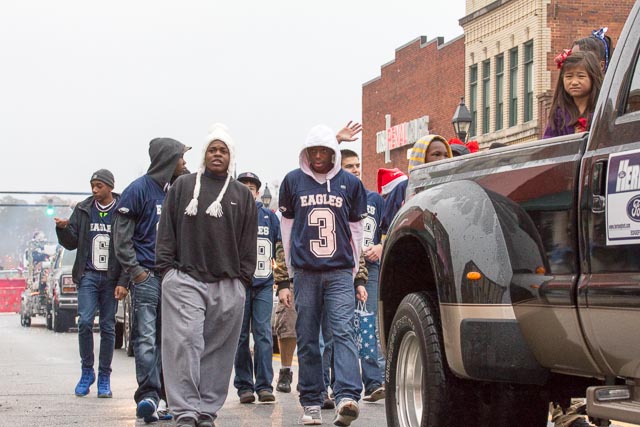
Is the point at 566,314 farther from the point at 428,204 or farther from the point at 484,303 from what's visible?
the point at 428,204

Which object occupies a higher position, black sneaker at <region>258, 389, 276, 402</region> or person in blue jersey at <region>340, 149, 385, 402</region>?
person in blue jersey at <region>340, 149, 385, 402</region>

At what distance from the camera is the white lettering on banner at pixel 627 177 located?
4.98 m

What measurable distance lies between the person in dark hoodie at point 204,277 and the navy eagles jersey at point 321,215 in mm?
610

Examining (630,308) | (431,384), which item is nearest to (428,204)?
(431,384)

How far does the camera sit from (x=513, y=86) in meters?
40.3

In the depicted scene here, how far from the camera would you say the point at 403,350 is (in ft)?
22.9

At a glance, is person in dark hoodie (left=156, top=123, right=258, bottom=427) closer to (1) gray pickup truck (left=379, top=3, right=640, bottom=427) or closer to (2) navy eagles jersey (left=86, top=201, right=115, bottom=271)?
(1) gray pickup truck (left=379, top=3, right=640, bottom=427)

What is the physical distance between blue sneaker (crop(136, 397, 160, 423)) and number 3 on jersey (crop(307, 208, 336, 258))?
1.53 m

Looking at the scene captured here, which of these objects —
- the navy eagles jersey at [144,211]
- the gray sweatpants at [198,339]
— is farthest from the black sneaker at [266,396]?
the gray sweatpants at [198,339]

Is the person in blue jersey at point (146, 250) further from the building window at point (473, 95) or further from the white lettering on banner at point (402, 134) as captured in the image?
the white lettering on banner at point (402, 134)

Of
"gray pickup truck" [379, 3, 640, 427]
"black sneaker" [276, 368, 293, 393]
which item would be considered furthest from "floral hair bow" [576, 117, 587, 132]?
"black sneaker" [276, 368, 293, 393]

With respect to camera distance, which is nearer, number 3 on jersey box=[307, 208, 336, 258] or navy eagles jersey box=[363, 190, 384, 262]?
number 3 on jersey box=[307, 208, 336, 258]

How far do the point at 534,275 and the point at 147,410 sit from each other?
15.3ft

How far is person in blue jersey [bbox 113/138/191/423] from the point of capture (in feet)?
32.4
